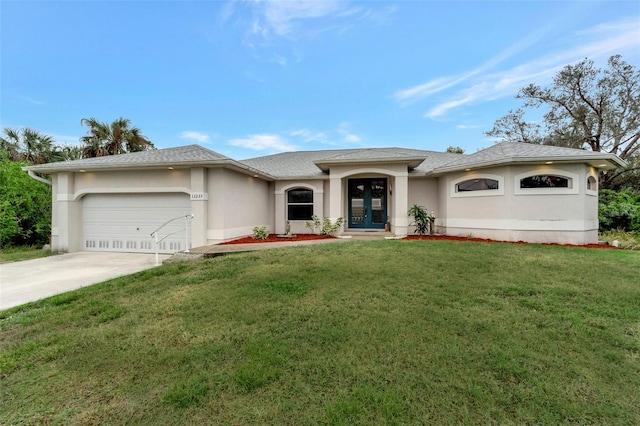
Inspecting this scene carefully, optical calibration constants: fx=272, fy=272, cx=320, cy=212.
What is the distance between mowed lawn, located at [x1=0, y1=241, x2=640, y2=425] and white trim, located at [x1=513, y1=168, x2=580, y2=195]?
464 centimetres

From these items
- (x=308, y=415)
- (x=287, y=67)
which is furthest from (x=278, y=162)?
(x=308, y=415)

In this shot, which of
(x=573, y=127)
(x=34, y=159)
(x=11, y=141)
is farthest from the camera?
(x=573, y=127)

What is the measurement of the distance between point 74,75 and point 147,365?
17.8 m

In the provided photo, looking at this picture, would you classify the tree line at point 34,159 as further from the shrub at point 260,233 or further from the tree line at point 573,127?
the shrub at point 260,233

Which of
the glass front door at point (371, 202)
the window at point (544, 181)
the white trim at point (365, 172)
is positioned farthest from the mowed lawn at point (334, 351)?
the glass front door at point (371, 202)

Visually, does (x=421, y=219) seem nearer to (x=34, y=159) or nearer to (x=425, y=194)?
(x=425, y=194)

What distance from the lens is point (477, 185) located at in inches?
420

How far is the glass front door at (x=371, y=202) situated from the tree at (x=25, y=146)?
18.8 metres

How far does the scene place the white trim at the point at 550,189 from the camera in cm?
926

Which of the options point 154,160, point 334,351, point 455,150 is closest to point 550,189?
point 334,351

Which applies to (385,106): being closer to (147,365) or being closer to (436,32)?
(436,32)

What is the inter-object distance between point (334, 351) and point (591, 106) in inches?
1019

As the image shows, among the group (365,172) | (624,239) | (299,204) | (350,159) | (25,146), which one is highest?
(25,146)

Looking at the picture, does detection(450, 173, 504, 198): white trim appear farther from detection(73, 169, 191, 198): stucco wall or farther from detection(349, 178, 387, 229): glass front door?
detection(73, 169, 191, 198): stucco wall
